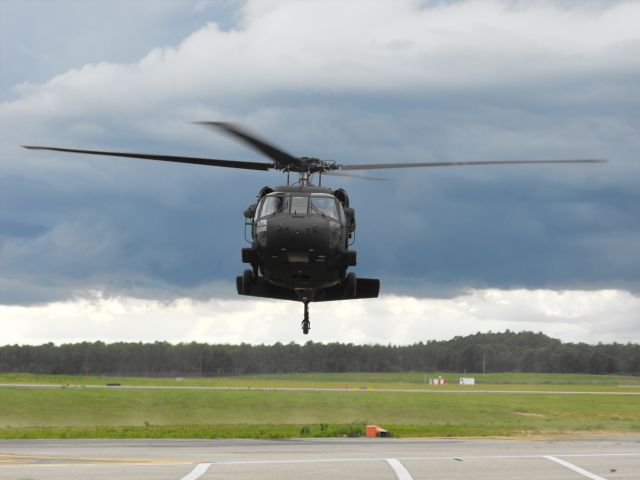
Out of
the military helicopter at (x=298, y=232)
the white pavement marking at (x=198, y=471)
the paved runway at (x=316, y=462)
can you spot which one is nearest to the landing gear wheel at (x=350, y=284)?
the military helicopter at (x=298, y=232)

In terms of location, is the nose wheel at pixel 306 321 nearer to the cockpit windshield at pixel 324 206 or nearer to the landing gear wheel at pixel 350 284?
the landing gear wheel at pixel 350 284

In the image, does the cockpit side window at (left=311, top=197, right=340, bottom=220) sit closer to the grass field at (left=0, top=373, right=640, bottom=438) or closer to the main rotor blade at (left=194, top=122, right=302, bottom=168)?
the main rotor blade at (left=194, top=122, right=302, bottom=168)

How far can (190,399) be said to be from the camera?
94.1 metres

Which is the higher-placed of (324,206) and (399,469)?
(324,206)

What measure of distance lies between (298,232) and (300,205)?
1.28 meters

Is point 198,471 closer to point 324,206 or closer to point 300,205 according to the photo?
point 300,205

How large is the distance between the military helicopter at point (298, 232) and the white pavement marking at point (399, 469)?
6.52m

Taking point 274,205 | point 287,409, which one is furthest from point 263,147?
point 287,409

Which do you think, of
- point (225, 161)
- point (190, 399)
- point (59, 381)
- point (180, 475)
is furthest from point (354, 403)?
point (180, 475)

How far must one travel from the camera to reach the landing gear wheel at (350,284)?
33.6m

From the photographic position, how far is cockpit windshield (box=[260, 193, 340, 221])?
30.0 m

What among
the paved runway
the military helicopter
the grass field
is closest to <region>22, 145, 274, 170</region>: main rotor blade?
the military helicopter

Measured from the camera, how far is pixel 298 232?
29156 mm

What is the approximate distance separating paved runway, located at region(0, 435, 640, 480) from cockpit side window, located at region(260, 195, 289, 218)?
777 centimetres
